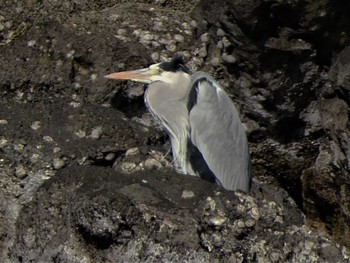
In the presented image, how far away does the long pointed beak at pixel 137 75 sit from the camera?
13.0 feet

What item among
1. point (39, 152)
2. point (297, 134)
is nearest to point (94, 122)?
point (39, 152)

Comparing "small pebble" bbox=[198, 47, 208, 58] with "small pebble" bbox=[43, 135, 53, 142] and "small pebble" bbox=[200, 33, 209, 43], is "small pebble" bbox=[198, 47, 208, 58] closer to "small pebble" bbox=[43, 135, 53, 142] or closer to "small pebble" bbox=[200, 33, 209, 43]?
"small pebble" bbox=[200, 33, 209, 43]

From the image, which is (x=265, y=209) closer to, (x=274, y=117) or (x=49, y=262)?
(x=49, y=262)

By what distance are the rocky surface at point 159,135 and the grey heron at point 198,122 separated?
9cm

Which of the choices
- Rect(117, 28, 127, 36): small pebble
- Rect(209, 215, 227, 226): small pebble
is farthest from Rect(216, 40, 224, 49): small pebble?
Rect(209, 215, 227, 226): small pebble

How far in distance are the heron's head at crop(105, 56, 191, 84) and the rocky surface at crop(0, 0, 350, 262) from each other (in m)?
0.10

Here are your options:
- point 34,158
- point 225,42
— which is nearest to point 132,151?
point 34,158

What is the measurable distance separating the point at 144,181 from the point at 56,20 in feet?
4.47

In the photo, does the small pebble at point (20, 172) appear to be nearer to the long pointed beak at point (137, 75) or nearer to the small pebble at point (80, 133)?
the small pebble at point (80, 133)

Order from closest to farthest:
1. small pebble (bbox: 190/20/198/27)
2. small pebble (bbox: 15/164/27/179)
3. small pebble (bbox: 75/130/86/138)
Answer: small pebble (bbox: 15/164/27/179) → small pebble (bbox: 75/130/86/138) → small pebble (bbox: 190/20/198/27)

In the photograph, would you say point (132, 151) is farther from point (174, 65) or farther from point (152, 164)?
point (174, 65)

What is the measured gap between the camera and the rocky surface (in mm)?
2947

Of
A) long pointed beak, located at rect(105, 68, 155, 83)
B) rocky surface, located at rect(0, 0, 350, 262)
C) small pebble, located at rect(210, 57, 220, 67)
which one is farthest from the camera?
small pebble, located at rect(210, 57, 220, 67)

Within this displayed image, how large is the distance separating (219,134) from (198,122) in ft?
0.32
